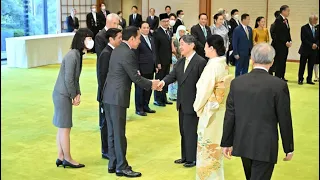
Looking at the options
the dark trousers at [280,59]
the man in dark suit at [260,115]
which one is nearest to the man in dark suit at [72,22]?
the dark trousers at [280,59]

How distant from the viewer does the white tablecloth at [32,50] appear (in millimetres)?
12945

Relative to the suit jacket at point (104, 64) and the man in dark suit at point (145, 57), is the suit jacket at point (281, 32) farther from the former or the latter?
the suit jacket at point (104, 64)

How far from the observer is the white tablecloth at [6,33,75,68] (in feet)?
42.5

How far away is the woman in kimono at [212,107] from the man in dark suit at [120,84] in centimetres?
70

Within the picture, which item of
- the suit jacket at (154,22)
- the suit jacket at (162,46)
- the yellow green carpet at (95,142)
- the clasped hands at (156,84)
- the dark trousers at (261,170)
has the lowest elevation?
the yellow green carpet at (95,142)

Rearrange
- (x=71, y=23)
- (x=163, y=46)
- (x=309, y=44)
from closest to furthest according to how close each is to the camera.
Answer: (x=163, y=46) < (x=309, y=44) < (x=71, y=23)

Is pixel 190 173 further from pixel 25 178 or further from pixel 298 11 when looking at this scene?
pixel 298 11

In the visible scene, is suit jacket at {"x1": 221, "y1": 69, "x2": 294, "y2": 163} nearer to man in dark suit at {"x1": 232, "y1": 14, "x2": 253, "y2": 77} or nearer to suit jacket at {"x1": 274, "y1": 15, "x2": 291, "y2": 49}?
man in dark suit at {"x1": 232, "y1": 14, "x2": 253, "y2": 77}

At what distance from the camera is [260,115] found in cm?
336

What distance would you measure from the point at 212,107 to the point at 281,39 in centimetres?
662

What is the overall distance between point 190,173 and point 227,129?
5.79 feet

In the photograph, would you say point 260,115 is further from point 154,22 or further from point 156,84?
point 154,22

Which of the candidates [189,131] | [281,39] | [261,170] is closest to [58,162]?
[189,131]

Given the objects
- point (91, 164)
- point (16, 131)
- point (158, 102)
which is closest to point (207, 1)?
point (158, 102)
